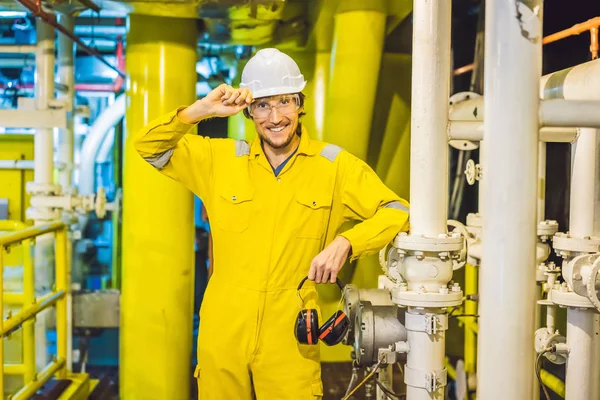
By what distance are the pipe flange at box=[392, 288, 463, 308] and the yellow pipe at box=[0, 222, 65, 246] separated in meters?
1.70

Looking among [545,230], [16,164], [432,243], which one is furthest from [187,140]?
[16,164]

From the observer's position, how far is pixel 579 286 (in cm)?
217

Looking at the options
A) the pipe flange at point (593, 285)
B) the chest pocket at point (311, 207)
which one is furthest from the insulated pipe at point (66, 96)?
the pipe flange at point (593, 285)

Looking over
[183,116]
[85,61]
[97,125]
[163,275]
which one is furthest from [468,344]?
[85,61]

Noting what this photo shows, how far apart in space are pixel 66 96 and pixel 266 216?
2.06 meters

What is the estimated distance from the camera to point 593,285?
2.03m

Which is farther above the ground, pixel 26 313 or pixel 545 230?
pixel 545 230

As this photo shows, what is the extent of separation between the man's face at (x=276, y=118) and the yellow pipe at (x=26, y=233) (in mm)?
1230

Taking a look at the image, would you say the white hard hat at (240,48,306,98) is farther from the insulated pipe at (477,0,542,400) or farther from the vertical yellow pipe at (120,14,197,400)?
the vertical yellow pipe at (120,14,197,400)

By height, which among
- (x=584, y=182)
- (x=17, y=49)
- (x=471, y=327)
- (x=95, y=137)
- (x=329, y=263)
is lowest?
(x=471, y=327)

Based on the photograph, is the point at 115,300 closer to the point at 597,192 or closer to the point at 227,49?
the point at 227,49

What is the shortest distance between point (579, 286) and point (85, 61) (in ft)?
14.6

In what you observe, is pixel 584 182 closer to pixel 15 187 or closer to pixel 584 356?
pixel 584 356

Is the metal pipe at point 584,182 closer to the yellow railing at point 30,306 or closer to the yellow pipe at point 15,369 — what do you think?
the yellow railing at point 30,306
